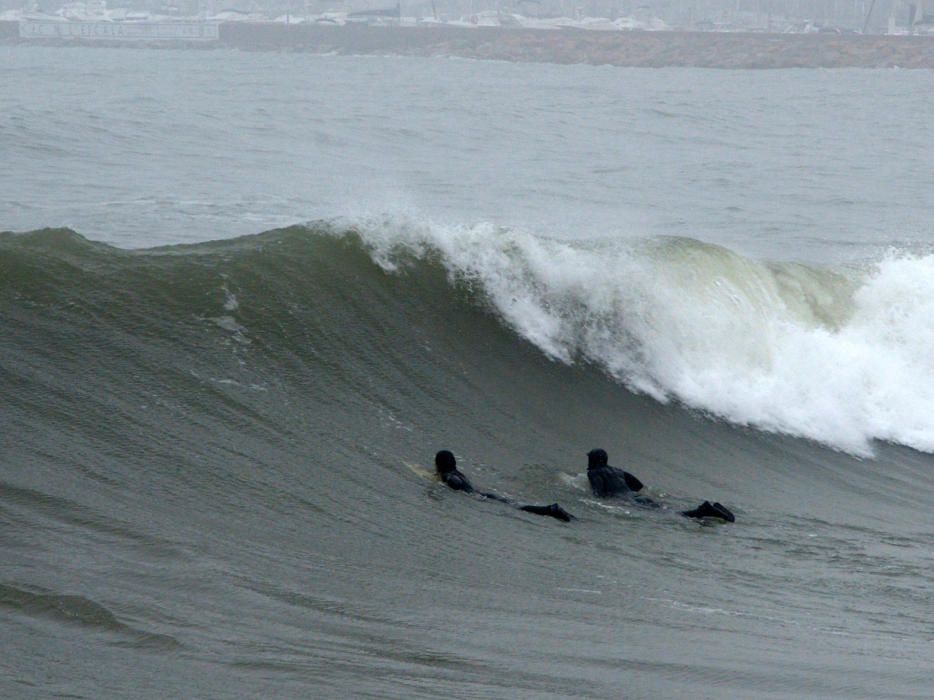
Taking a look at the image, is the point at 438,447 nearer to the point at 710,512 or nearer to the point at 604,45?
the point at 710,512

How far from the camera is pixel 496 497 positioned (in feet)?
34.2

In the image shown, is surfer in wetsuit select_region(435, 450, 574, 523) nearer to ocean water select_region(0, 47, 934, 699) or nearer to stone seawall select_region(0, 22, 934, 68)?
ocean water select_region(0, 47, 934, 699)

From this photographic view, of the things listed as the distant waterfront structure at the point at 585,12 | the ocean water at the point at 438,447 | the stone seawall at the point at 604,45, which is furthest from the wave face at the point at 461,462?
the distant waterfront structure at the point at 585,12

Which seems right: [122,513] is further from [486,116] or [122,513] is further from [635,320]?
[486,116]

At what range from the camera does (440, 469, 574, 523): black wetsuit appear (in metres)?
10.1

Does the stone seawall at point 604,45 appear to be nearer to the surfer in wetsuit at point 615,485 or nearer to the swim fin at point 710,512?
the surfer in wetsuit at point 615,485

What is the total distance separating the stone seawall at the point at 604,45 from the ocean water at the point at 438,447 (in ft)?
275

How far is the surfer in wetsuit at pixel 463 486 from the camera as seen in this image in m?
10.1

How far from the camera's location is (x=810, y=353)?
1673 centimetres

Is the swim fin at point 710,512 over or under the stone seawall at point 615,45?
under

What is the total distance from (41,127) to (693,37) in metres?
86.0

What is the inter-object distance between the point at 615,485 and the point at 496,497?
1109 mm

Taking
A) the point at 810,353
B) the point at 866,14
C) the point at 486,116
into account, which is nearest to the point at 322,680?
the point at 810,353

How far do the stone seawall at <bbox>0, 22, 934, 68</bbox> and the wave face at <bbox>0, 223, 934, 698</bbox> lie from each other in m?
91.9
